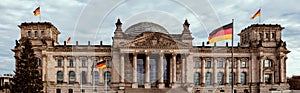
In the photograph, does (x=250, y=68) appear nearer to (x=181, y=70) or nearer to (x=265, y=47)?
(x=265, y=47)

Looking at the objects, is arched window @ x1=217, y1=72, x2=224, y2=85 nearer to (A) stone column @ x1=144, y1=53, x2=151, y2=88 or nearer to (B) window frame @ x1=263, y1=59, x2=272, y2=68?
(B) window frame @ x1=263, y1=59, x2=272, y2=68

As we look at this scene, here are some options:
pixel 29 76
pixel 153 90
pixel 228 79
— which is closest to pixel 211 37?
pixel 29 76

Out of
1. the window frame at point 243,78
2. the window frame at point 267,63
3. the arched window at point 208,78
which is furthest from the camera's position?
the window frame at point 243,78

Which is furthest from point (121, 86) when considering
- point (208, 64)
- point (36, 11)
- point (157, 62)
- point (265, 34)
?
point (265, 34)

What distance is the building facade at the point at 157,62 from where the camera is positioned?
7975 cm

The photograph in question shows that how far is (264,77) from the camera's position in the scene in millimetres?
86375

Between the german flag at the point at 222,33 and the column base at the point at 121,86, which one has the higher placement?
the german flag at the point at 222,33

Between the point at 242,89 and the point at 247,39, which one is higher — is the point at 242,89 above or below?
below

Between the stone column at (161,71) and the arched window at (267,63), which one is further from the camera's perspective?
the arched window at (267,63)

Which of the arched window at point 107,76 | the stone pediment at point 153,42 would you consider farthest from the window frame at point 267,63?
the arched window at point 107,76

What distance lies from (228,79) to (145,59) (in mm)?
20279

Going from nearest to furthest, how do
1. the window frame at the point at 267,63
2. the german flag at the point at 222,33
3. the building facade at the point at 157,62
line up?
the german flag at the point at 222,33 < the building facade at the point at 157,62 < the window frame at the point at 267,63

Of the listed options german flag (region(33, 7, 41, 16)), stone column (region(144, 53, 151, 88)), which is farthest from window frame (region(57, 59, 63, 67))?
stone column (region(144, 53, 151, 88))

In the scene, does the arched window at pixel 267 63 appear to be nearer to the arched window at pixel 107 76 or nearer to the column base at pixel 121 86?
the column base at pixel 121 86
